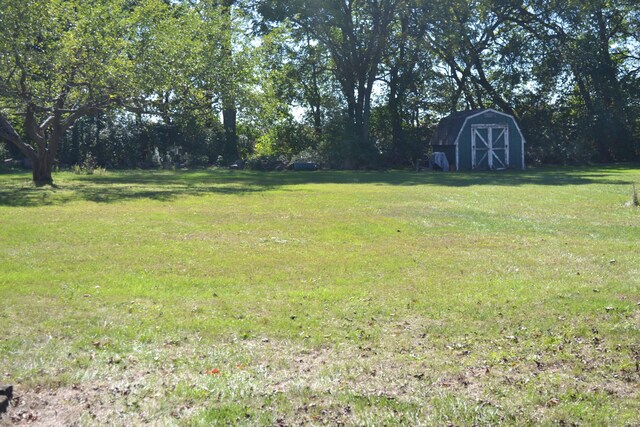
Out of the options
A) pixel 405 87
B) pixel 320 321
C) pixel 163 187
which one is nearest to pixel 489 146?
pixel 405 87

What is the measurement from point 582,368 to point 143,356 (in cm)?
391

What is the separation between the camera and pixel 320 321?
27.6 ft

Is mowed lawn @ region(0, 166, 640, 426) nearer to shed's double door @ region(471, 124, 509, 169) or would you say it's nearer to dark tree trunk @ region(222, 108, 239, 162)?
shed's double door @ region(471, 124, 509, 169)

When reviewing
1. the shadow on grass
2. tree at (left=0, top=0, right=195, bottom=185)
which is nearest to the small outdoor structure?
the shadow on grass

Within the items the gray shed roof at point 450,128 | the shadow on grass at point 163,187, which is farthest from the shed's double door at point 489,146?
the shadow on grass at point 163,187

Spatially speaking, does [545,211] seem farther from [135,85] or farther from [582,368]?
[135,85]

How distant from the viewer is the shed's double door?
4603cm

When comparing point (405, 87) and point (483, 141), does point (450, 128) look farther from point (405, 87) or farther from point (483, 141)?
point (405, 87)

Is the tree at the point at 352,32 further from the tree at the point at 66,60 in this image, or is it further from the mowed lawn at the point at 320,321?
the mowed lawn at the point at 320,321

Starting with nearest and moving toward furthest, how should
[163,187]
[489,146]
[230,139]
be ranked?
1. [163,187]
2. [489,146]
3. [230,139]

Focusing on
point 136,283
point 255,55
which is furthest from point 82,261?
point 255,55

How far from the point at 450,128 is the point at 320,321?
130ft

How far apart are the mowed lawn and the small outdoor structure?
28881 mm

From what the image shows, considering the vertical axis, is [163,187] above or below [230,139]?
below
